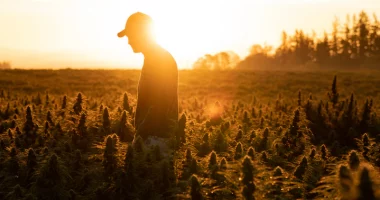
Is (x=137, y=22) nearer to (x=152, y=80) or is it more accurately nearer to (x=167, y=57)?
(x=167, y=57)

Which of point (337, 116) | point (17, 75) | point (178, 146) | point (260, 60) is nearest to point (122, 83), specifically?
point (17, 75)

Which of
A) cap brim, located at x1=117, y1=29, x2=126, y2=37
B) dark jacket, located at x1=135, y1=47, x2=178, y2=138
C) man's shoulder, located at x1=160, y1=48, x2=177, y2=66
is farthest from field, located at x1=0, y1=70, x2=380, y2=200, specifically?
cap brim, located at x1=117, y1=29, x2=126, y2=37

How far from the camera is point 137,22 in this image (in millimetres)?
7168

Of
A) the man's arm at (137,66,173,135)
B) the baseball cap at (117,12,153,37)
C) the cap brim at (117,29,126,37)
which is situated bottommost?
the man's arm at (137,66,173,135)

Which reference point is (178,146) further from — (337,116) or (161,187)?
(337,116)

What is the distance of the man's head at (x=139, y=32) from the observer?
718cm

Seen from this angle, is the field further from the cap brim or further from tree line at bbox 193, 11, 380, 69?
tree line at bbox 193, 11, 380, 69

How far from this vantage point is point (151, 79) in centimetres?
727

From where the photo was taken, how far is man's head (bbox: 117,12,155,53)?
23.6ft

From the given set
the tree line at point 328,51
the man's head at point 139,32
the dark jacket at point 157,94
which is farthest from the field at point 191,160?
the tree line at point 328,51

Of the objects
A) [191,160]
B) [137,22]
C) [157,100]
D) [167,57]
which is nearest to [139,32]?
[137,22]

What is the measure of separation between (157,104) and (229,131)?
1.53m

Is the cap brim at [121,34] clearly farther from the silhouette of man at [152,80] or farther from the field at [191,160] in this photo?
the field at [191,160]

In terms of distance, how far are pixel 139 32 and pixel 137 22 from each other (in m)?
0.19
